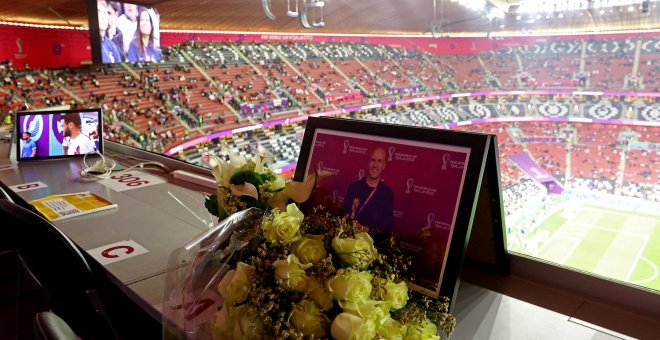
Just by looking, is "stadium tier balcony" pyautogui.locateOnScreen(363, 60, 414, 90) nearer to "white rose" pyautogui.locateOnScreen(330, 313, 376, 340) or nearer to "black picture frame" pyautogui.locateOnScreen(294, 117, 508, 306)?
"black picture frame" pyautogui.locateOnScreen(294, 117, 508, 306)

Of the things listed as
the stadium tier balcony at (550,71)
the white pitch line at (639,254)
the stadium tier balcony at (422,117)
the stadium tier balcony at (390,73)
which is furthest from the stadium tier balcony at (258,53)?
the white pitch line at (639,254)

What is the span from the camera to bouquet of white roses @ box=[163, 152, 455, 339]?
49 centimetres

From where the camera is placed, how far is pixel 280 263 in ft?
1.72

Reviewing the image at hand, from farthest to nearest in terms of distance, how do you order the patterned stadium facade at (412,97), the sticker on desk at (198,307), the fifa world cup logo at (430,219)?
the patterned stadium facade at (412,97)
the fifa world cup logo at (430,219)
the sticker on desk at (198,307)

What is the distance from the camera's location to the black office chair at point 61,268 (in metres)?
0.94

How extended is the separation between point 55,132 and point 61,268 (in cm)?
142

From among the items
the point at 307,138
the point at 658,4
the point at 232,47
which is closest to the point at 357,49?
the point at 232,47

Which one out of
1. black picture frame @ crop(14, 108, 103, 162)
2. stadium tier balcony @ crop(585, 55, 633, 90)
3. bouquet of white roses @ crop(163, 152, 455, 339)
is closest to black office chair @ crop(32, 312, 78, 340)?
bouquet of white roses @ crop(163, 152, 455, 339)

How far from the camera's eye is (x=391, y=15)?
10.7 m

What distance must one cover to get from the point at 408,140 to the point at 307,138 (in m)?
0.25

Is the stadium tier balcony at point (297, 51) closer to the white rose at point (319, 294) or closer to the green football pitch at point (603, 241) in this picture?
the green football pitch at point (603, 241)

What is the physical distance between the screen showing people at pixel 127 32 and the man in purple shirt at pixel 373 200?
21.3ft

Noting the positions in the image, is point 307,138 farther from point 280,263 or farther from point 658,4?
point 658,4

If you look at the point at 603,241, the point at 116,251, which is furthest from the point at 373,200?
the point at 603,241
